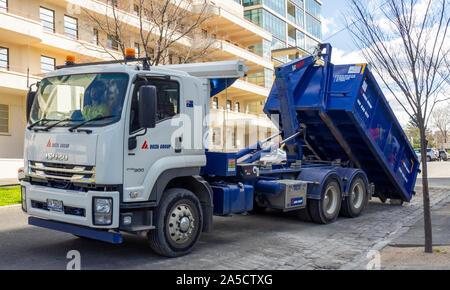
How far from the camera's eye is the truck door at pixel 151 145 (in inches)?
219

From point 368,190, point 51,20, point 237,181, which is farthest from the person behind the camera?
point 51,20

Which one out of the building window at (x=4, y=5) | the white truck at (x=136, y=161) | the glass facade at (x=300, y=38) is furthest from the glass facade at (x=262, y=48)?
the white truck at (x=136, y=161)

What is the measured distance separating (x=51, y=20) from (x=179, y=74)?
22.3m

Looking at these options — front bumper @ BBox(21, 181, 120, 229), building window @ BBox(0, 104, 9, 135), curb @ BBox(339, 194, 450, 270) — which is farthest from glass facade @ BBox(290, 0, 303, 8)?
front bumper @ BBox(21, 181, 120, 229)

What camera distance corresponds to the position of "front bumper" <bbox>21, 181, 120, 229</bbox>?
5293mm

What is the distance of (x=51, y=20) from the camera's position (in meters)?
25.4

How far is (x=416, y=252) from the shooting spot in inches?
246

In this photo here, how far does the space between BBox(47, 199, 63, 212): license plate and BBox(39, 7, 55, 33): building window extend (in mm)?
22141

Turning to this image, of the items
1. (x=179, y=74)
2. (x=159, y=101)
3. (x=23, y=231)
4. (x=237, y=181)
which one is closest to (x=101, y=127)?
(x=159, y=101)

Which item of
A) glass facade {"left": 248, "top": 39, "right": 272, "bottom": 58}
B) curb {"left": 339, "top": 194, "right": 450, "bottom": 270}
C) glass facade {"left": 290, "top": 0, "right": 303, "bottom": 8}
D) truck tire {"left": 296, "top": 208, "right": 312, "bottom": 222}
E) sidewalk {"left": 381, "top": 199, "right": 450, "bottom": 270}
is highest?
glass facade {"left": 290, "top": 0, "right": 303, "bottom": 8}

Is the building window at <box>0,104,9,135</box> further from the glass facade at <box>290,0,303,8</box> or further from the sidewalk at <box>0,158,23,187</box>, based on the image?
the glass facade at <box>290,0,303,8</box>
